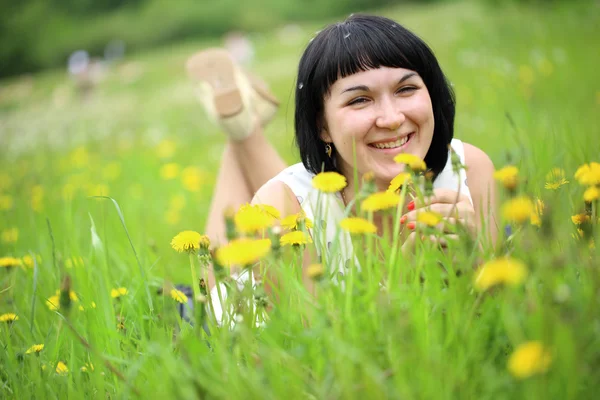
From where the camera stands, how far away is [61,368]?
1.17m

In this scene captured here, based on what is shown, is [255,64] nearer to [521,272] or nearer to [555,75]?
[555,75]

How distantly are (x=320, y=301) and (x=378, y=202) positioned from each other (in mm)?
173

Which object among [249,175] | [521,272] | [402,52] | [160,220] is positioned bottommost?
[160,220]

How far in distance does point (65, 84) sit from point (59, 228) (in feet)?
23.6

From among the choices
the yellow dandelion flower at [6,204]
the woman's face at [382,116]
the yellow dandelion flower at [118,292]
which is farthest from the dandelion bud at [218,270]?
the yellow dandelion flower at [6,204]

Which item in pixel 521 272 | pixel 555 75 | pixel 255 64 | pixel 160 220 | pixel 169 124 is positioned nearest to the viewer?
pixel 521 272

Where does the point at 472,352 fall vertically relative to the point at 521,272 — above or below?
below

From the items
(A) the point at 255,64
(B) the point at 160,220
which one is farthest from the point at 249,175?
(A) the point at 255,64

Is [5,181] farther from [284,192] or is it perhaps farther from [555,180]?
[555,180]

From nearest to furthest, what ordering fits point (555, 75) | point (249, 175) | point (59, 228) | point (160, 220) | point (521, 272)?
1. point (521, 272)
2. point (249, 175)
3. point (59, 228)
4. point (160, 220)
5. point (555, 75)

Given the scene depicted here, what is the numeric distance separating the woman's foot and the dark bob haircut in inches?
22.7

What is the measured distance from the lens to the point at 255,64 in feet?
22.8

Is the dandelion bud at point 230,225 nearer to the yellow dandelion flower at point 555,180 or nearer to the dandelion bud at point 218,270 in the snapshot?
the dandelion bud at point 218,270

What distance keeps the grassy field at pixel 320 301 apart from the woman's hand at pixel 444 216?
0.15 feet
